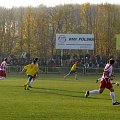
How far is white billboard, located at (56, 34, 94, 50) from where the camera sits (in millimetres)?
70250

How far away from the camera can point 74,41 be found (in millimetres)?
70500

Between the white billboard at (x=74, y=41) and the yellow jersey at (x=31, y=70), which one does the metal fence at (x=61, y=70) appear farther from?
the yellow jersey at (x=31, y=70)

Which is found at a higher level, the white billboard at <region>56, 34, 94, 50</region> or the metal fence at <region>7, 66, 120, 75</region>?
the white billboard at <region>56, 34, 94, 50</region>

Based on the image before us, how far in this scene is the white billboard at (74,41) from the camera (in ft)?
230

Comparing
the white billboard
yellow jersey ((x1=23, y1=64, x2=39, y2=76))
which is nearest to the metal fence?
the white billboard

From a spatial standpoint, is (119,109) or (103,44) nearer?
(119,109)

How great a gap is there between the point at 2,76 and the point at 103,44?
44001mm

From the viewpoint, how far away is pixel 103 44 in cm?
7925

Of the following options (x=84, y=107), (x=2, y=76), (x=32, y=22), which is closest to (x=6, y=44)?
(x=32, y=22)

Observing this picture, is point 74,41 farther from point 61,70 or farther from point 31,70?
point 31,70

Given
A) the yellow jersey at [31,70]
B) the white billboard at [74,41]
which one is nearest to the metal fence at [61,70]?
the white billboard at [74,41]

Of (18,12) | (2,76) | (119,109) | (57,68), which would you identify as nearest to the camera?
(119,109)

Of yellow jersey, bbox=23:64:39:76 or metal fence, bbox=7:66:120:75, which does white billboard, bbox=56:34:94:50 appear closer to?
metal fence, bbox=7:66:120:75

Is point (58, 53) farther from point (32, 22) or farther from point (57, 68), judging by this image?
point (57, 68)
